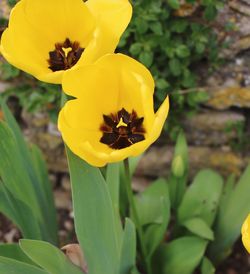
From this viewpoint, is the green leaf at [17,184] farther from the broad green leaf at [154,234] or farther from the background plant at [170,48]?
the background plant at [170,48]

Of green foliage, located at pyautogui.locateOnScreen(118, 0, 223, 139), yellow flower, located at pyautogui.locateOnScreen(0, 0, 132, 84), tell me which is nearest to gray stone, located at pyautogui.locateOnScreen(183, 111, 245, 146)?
green foliage, located at pyautogui.locateOnScreen(118, 0, 223, 139)

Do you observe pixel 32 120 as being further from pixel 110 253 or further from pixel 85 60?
pixel 85 60

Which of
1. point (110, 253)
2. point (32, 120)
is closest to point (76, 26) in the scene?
point (110, 253)

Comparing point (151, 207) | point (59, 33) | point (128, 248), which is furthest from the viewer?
point (151, 207)

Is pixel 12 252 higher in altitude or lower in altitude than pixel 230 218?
higher

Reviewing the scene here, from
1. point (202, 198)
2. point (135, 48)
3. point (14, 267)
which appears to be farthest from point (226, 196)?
point (14, 267)

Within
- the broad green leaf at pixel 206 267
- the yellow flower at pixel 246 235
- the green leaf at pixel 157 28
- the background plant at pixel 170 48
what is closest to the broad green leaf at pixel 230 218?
the broad green leaf at pixel 206 267

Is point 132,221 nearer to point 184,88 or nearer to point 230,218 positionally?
point 230,218
